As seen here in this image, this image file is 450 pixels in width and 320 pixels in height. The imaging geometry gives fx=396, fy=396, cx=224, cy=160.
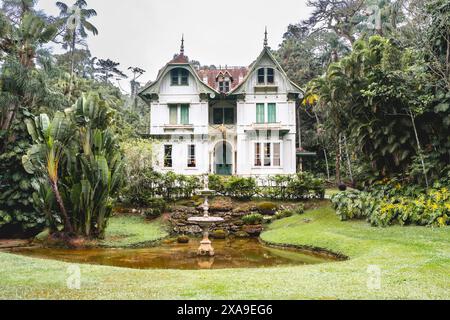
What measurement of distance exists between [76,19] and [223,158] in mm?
18411

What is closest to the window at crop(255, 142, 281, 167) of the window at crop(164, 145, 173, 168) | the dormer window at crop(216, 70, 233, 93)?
the dormer window at crop(216, 70, 233, 93)

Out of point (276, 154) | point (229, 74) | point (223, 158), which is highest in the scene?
point (229, 74)

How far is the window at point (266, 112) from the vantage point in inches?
1137

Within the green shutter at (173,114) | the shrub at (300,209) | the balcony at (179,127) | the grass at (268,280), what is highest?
the green shutter at (173,114)

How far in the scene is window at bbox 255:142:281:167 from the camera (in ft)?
93.1

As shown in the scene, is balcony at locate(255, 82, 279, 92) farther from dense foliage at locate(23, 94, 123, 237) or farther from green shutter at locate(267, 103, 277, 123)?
dense foliage at locate(23, 94, 123, 237)

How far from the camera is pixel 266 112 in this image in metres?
28.9

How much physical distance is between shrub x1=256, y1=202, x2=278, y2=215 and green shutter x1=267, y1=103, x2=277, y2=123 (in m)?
8.81

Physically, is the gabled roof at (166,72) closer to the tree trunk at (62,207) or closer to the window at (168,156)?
the window at (168,156)

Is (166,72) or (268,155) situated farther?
(166,72)

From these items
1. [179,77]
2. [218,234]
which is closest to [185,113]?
[179,77]

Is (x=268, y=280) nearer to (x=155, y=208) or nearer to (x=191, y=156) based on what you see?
(x=155, y=208)

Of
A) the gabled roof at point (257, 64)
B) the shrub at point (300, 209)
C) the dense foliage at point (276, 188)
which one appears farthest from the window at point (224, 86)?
the shrub at point (300, 209)
